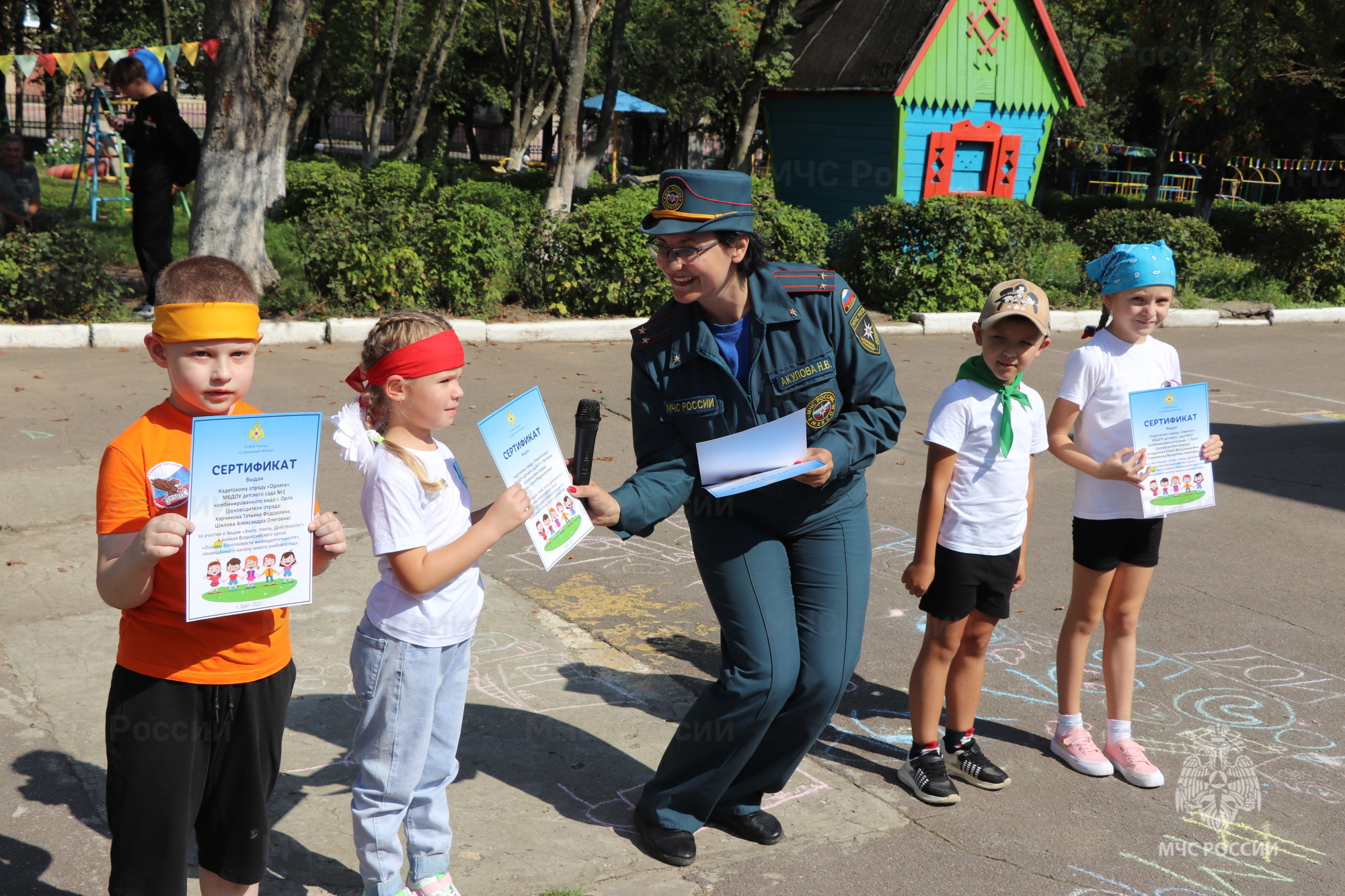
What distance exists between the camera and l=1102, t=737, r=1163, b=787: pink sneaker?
3.81 meters

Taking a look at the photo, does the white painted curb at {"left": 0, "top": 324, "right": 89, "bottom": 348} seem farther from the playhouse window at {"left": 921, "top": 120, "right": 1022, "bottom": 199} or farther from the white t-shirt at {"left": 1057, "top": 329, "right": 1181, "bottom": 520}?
the playhouse window at {"left": 921, "top": 120, "right": 1022, "bottom": 199}

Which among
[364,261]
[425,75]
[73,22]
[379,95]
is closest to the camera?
[364,261]

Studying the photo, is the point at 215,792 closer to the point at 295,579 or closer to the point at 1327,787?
the point at 295,579

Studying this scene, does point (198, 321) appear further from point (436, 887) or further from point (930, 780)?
point (930, 780)

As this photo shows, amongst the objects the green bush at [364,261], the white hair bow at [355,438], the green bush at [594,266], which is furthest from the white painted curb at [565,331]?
the white hair bow at [355,438]

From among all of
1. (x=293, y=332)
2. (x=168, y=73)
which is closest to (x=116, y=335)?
(x=293, y=332)

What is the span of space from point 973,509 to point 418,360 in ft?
6.27

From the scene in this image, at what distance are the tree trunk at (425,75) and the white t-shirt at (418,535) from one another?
22.8m

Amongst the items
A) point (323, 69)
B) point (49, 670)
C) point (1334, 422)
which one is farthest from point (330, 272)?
point (323, 69)

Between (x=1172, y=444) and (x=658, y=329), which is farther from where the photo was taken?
(x=1172, y=444)

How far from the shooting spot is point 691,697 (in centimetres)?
429

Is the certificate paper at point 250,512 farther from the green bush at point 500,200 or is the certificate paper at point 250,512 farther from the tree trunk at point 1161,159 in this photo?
the tree trunk at point 1161,159

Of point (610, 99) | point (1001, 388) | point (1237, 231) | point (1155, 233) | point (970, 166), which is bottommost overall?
point (1001, 388)

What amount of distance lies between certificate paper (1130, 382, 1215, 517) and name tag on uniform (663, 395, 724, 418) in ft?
4.86
